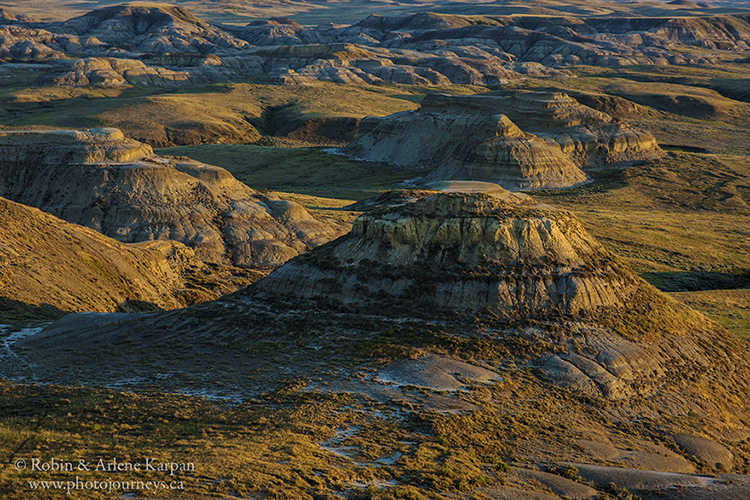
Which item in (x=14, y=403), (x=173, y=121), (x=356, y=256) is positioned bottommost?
(x=173, y=121)

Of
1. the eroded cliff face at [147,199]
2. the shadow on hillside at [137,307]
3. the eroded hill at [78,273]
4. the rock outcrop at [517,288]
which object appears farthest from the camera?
the eroded cliff face at [147,199]

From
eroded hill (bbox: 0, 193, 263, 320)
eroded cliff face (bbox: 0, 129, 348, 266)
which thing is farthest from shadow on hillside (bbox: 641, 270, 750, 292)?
eroded hill (bbox: 0, 193, 263, 320)

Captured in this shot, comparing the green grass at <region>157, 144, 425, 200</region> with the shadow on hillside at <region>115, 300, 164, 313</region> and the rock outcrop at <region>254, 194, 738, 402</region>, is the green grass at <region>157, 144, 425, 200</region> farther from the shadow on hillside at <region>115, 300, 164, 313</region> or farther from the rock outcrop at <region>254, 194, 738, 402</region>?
the rock outcrop at <region>254, 194, 738, 402</region>

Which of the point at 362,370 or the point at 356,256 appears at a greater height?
the point at 356,256

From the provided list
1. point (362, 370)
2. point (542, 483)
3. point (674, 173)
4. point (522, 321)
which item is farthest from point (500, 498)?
point (674, 173)

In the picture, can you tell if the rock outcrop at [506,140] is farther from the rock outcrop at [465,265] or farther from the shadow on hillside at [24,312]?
the shadow on hillside at [24,312]

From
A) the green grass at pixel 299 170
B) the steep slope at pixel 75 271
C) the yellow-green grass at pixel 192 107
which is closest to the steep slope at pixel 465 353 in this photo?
the steep slope at pixel 75 271

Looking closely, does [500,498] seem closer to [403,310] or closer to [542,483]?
[542,483]
